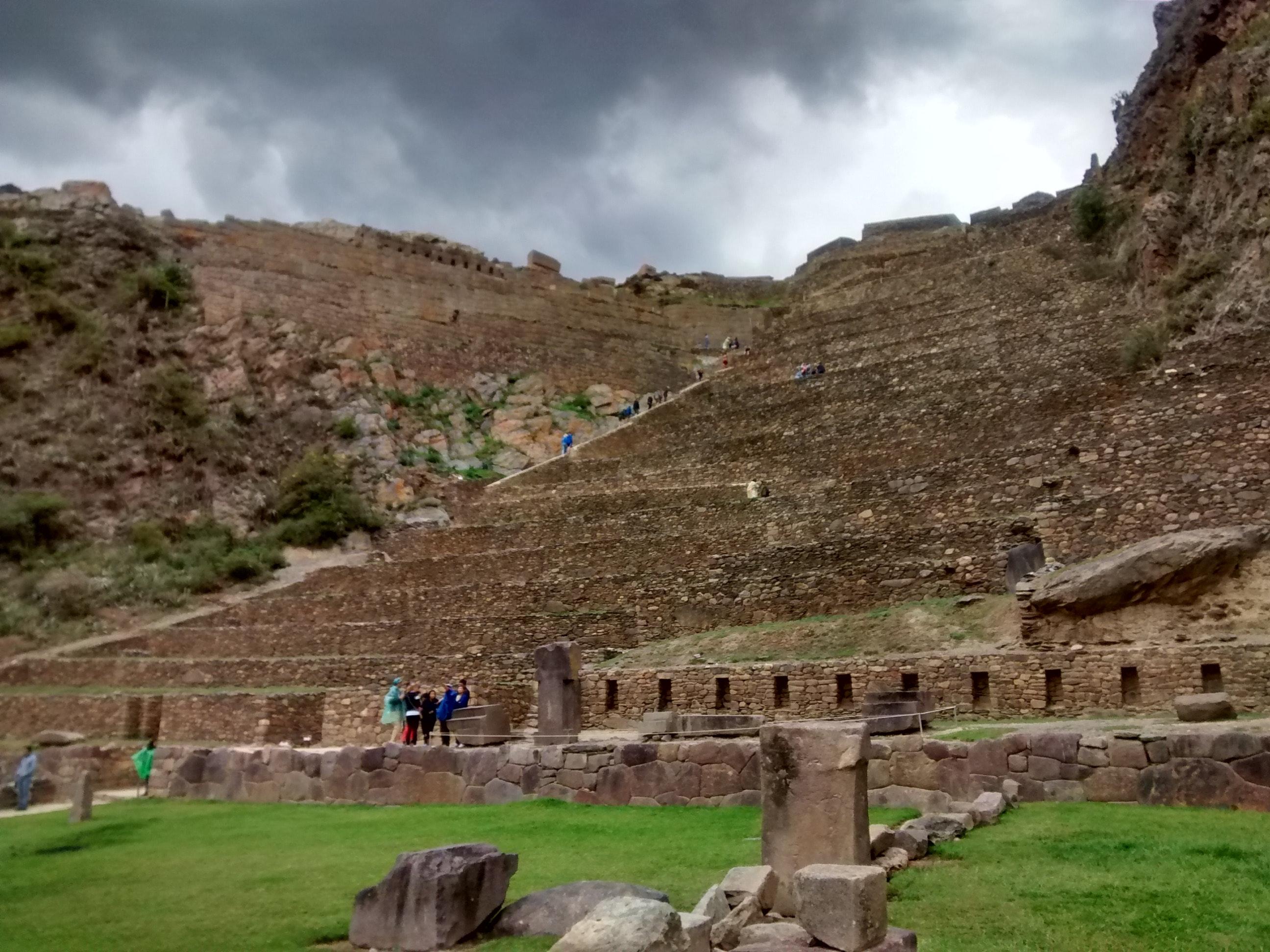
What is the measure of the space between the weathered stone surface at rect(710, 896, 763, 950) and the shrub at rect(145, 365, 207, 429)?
31.0 meters

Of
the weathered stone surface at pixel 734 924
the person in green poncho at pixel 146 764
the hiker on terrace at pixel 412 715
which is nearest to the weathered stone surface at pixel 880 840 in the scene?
the weathered stone surface at pixel 734 924

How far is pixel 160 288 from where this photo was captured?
36562mm

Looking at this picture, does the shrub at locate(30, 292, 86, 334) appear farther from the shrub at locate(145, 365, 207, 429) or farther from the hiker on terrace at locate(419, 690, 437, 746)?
the hiker on terrace at locate(419, 690, 437, 746)

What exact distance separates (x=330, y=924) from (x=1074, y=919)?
15.3 feet

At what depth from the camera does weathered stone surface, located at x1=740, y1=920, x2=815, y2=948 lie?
546 cm

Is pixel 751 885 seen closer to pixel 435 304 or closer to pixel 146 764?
pixel 146 764

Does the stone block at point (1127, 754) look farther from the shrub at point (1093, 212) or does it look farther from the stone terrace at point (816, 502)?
the shrub at point (1093, 212)

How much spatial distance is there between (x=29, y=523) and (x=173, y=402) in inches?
250

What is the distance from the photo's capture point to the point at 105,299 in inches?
1423

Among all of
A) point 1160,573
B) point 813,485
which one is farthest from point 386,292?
point 1160,573

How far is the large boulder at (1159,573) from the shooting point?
43.3ft

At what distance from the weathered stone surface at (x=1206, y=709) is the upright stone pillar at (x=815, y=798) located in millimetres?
4637

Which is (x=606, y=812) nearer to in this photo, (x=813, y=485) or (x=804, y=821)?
(x=804, y=821)

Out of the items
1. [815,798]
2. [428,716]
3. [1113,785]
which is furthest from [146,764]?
[1113,785]
